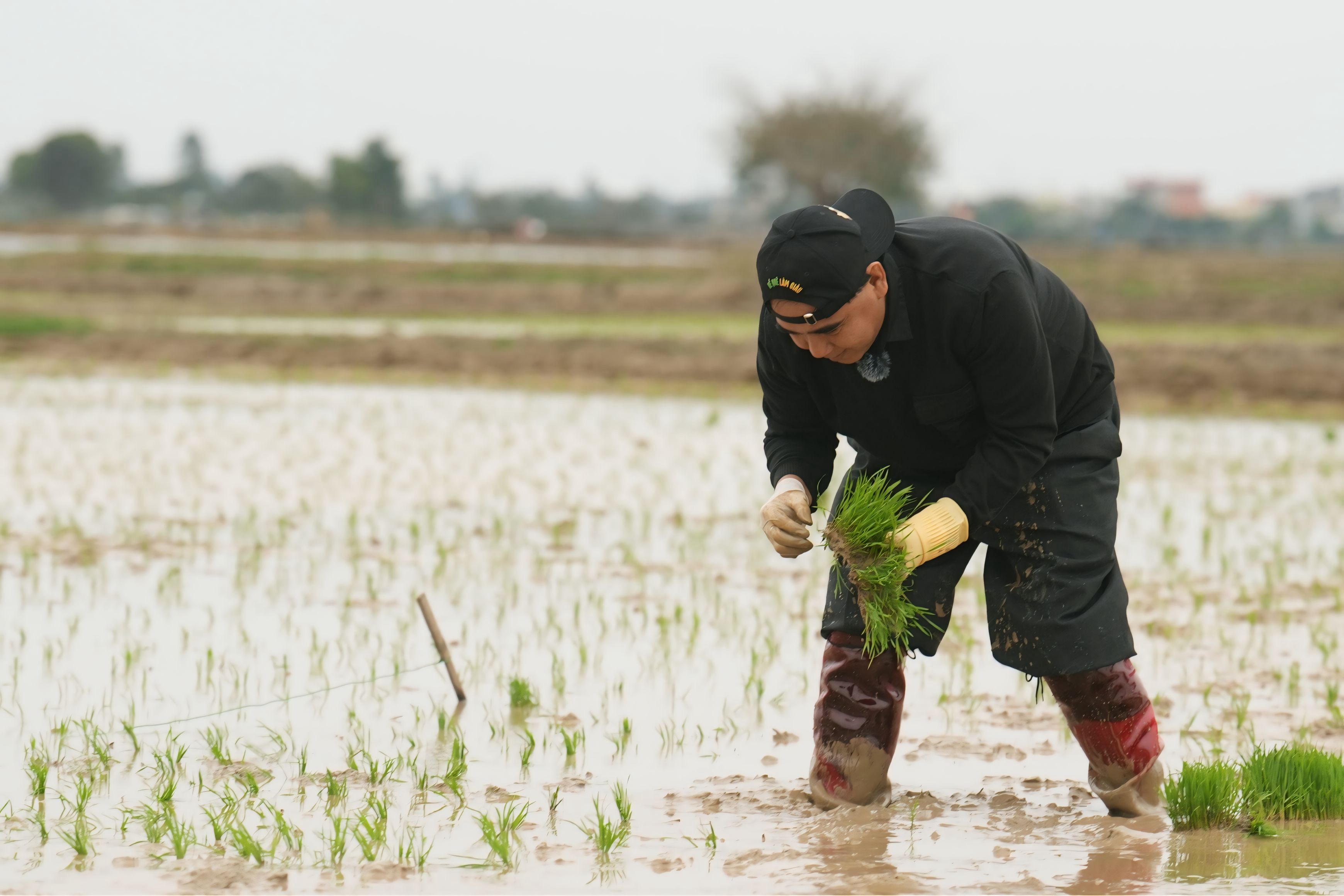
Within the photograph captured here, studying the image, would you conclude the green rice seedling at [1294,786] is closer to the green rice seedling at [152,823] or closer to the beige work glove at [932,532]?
the beige work glove at [932,532]

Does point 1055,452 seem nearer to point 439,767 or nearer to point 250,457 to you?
point 439,767

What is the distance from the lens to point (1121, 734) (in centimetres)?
355

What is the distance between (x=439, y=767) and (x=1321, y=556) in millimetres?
4614

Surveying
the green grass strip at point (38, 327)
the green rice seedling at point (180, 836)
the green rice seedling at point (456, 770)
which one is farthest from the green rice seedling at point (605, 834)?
the green grass strip at point (38, 327)

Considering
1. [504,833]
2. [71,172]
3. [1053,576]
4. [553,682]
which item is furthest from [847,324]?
[71,172]

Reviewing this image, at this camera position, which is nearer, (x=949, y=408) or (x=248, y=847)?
(x=248, y=847)

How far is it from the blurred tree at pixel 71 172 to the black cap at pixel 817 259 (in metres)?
78.6

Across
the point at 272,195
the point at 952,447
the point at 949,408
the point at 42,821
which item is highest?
the point at 272,195

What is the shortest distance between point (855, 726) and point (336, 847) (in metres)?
1.24

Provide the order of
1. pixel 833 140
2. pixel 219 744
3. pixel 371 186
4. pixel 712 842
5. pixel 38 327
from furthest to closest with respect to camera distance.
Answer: pixel 371 186
pixel 833 140
pixel 38 327
pixel 219 744
pixel 712 842

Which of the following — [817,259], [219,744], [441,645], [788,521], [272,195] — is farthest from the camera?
[272,195]

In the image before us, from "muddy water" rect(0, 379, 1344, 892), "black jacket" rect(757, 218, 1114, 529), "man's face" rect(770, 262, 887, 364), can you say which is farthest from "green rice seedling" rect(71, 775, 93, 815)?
"man's face" rect(770, 262, 887, 364)

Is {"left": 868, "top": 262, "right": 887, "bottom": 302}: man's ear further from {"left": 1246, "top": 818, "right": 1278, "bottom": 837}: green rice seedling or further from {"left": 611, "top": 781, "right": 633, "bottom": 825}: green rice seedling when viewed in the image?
{"left": 1246, "top": 818, "right": 1278, "bottom": 837}: green rice seedling

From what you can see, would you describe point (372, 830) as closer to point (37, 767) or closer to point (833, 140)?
point (37, 767)
